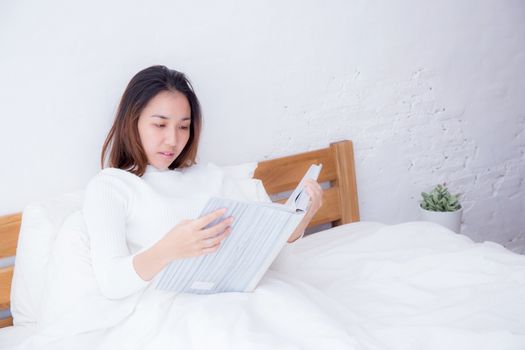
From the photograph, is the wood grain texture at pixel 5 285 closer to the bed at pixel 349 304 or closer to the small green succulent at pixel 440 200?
the bed at pixel 349 304

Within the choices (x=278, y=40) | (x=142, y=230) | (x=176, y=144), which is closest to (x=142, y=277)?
(x=142, y=230)

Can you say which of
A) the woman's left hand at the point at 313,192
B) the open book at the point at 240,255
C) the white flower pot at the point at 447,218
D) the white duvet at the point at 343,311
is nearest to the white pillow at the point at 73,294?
the white duvet at the point at 343,311

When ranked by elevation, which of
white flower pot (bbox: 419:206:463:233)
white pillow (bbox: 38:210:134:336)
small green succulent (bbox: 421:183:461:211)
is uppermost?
white pillow (bbox: 38:210:134:336)

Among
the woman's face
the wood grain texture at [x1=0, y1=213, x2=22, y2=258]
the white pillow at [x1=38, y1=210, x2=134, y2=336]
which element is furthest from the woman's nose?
the wood grain texture at [x1=0, y1=213, x2=22, y2=258]

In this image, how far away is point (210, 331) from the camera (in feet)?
3.23

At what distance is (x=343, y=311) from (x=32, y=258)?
78 cm

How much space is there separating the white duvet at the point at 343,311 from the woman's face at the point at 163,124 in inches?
14.8

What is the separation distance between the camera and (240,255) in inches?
42.8

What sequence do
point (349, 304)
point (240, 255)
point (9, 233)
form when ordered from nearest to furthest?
point (240, 255)
point (349, 304)
point (9, 233)

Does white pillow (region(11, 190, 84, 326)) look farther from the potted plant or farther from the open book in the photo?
the potted plant

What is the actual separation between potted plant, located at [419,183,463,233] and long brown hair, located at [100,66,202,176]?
43.3 inches

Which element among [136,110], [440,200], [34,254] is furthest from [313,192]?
[440,200]

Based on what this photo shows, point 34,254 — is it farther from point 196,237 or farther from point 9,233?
point 196,237

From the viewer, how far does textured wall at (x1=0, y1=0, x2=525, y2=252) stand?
140 cm
